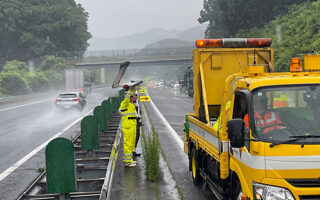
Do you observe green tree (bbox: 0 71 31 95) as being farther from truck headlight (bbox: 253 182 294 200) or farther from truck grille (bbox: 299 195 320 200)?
truck grille (bbox: 299 195 320 200)

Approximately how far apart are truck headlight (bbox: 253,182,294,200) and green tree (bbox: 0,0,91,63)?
93.7 meters

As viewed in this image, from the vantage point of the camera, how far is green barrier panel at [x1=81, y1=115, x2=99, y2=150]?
11602 mm

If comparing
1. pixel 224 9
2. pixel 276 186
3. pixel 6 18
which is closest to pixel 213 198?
pixel 276 186

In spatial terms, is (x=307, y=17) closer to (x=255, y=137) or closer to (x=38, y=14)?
(x=255, y=137)

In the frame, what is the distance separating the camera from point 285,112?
5812mm

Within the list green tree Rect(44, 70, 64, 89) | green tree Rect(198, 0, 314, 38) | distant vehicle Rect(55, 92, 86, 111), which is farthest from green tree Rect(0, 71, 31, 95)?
green tree Rect(198, 0, 314, 38)

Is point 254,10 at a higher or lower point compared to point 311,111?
higher

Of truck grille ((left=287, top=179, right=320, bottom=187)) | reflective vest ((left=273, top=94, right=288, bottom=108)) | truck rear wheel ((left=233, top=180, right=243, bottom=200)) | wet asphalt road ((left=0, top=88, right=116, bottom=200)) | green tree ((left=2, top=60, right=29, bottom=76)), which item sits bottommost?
wet asphalt road ((left=0, top=88, right=116, bottom=200))

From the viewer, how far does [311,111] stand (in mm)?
5762

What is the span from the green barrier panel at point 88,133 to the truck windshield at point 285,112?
6.58 m

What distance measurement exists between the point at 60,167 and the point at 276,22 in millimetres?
49224

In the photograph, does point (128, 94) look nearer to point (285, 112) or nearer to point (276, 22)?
point (285, 112)

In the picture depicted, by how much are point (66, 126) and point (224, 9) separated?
52788 millimetres

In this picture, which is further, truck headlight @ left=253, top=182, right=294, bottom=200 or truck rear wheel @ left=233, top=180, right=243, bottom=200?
truck rear wheel @ left=233, top=180, right=243, bottom=200
